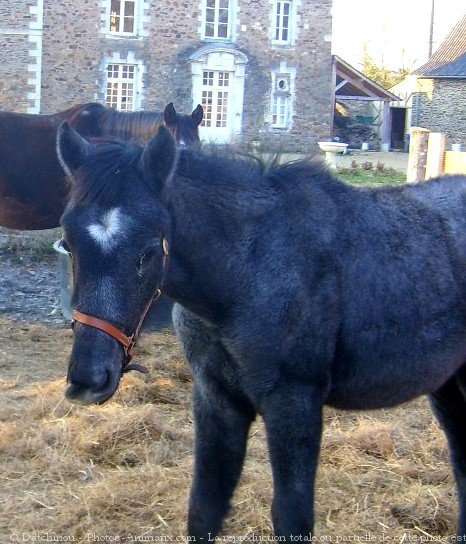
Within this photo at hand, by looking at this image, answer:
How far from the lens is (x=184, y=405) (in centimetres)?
573

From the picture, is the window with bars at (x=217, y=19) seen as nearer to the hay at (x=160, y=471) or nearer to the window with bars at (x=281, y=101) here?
the window with bars at (x=281, y=101)

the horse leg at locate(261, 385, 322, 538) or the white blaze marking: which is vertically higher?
the white blaze marking

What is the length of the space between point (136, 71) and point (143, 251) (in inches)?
1099

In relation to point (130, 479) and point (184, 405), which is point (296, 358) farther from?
point (184, 405)

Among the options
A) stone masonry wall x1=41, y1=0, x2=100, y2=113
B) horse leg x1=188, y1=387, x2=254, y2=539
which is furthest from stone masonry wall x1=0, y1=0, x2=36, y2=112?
horse leg x1=188, y1=387, x2=254, y2=539

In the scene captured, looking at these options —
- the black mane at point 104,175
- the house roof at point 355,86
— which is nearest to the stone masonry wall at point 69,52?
the house roof at point 355,86

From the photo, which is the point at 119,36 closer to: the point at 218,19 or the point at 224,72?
the point at 218,19

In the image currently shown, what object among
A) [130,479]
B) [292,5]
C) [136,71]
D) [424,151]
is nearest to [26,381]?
[130,479]

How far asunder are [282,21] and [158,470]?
93.8ft

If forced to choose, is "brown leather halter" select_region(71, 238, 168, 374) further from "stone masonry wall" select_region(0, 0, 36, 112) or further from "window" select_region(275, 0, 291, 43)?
"window" select_region(275, 0, 291, 43)

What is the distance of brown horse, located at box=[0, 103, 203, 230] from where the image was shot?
7.65m

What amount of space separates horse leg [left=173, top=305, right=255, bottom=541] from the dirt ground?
0.38 m

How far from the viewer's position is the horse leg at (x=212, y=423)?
320cm

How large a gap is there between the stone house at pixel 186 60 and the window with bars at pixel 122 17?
36 mm
